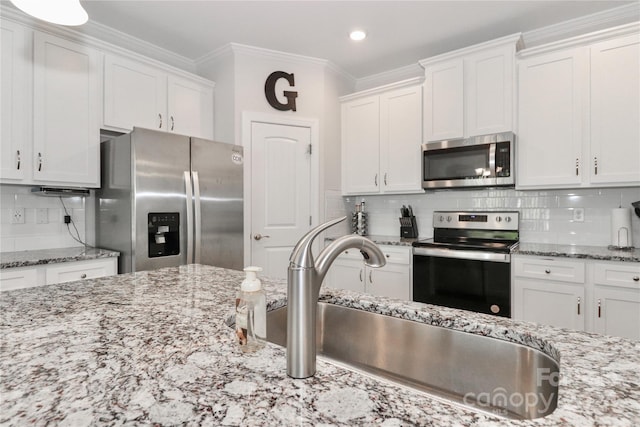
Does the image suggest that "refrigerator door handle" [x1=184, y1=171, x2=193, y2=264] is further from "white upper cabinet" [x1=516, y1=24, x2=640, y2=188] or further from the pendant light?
"white upper cabinet" [x1=516, y1=24, x2=640, y2=188]

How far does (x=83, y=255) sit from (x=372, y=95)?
2931mm

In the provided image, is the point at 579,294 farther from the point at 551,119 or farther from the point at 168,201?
the point at 168,201

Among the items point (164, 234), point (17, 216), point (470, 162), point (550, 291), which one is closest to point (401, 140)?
point (470, 162)

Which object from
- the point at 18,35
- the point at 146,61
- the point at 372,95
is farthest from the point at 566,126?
the point at 18,35

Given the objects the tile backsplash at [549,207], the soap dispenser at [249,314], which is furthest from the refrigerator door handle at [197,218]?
the tile backsplash at [549,207]

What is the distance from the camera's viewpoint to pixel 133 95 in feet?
9.04

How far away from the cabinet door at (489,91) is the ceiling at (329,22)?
0.92 feet

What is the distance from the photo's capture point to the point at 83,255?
228 centimetres


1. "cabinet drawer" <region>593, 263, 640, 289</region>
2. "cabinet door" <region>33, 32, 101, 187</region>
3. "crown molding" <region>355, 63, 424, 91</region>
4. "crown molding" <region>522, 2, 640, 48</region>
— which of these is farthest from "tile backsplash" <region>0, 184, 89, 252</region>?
"crown molding" <region>522, 2, 640, 48</region>

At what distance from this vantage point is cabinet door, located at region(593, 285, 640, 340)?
6.91 feet

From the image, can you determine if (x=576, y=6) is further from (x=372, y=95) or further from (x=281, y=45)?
(x=281, y=45)

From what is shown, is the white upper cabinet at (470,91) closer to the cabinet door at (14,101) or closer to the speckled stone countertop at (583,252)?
the speckled stone countertop at (583,252)

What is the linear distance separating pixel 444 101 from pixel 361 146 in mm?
958

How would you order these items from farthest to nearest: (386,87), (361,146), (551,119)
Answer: (361,146) < (386,87) < (551,119)
